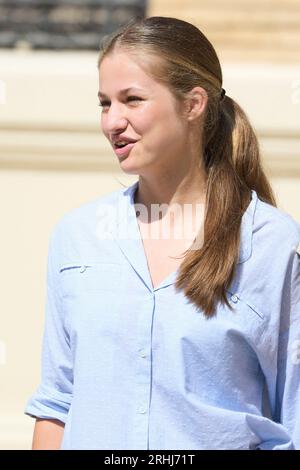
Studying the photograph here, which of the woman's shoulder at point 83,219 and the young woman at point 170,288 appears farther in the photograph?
the woman's shoulder at point 83,219

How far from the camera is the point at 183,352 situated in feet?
6.19

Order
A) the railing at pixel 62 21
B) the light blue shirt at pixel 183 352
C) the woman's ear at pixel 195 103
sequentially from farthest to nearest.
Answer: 1. the railing at pixel 62 21
2. the woman's ear at pixel 195 103
3. the light blue shirt at pixel 183 352

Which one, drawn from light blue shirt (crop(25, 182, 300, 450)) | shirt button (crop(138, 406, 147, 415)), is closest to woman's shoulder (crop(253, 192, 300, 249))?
light blue shirt (crop(25, 182, 300, 450))

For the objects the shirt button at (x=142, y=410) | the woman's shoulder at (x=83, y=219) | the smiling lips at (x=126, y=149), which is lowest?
the shirt button at (x=142, y=410)

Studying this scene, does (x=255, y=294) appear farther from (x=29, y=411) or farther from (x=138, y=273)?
(x=29, y=411)

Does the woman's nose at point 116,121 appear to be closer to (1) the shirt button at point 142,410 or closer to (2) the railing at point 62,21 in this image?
(1) the shirt button at point 142,410

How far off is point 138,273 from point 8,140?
1.32 metres

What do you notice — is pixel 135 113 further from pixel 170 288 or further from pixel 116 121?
pixel 170 288

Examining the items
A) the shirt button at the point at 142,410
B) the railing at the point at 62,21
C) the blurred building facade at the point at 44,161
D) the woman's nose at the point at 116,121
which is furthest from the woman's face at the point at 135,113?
the railing at the point at 62,21

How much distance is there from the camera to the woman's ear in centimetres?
204

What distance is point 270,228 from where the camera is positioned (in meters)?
1.98

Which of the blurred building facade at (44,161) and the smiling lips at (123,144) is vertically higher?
Answer: the smiling lips at (123,144)

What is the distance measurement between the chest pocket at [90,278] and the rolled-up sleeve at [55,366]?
0.11 feet

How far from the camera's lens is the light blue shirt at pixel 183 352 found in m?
1.89
